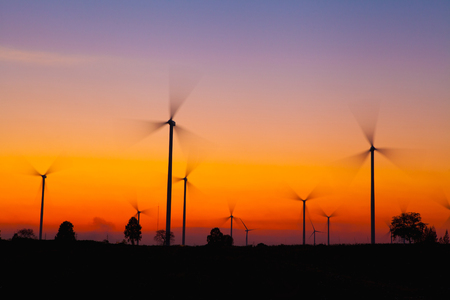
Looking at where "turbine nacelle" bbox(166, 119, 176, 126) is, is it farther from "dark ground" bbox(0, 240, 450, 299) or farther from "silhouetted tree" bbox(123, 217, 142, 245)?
"silhouetted tree" bbox(123, 217, 142, 245)

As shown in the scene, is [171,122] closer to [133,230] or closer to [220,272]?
[220,272]

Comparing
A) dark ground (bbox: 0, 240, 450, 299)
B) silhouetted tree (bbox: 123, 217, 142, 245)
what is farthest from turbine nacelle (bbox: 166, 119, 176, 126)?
silhouetted tree (bbox: 123, 217, 142, 245)

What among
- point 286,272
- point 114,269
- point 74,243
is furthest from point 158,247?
point 286,272

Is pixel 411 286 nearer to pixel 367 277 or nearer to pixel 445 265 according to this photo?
pixel 367 277

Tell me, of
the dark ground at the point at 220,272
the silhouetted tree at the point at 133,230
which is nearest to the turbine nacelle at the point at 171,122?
the dark ground at the point at 220,272

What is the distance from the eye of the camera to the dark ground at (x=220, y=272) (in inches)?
2281

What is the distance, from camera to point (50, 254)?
70.3 metres

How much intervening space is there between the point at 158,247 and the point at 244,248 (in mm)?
13990

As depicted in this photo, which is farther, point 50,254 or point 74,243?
point 74,243

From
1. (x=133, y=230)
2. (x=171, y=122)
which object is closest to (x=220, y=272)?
(x=171, y=122)

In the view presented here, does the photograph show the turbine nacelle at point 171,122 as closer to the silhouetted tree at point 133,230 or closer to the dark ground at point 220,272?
the dark ground at point 220,272

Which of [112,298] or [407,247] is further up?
[407,247]

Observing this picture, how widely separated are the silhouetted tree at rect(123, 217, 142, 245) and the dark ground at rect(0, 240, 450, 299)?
104 meters

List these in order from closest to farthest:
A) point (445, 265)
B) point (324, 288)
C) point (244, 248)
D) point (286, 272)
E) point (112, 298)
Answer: point (112, 298)
point (324, 288)
point (286, 272)
point (445, 265)
point (244, 248)
